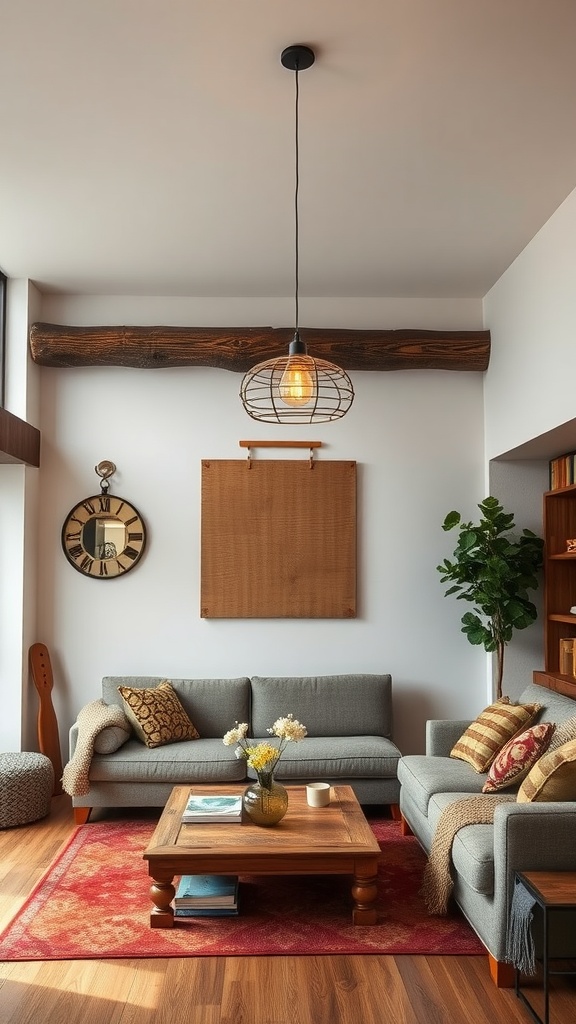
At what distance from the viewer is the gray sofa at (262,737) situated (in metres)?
4.97

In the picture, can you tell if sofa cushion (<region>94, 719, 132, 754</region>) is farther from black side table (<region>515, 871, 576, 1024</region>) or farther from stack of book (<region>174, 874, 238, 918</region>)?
black side table (<region>515, 871, 576, 1024</region>)

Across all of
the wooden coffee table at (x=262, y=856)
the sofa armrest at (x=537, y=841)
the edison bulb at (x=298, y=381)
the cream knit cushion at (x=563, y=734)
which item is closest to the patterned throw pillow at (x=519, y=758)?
the cream knit cushion at (x=563, y=734)

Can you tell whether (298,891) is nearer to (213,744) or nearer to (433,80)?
(213,744)

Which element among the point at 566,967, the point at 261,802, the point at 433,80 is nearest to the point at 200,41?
the point at 433,80

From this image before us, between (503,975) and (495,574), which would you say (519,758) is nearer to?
(503,975)

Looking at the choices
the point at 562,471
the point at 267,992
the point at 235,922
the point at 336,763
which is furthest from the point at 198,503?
the point at 267,992

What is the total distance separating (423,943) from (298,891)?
72 cm

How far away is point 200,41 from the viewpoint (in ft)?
10.1

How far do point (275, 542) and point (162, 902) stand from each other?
8.99ft

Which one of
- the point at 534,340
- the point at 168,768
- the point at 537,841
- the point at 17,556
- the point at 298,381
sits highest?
the point at 534,340

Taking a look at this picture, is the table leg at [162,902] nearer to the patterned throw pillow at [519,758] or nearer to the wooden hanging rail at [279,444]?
the patterned throw pillow at [519,758]

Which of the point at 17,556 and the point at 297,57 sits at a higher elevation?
the point at 297,57

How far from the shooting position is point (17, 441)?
17.4 ft

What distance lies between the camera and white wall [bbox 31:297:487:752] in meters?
5.86
